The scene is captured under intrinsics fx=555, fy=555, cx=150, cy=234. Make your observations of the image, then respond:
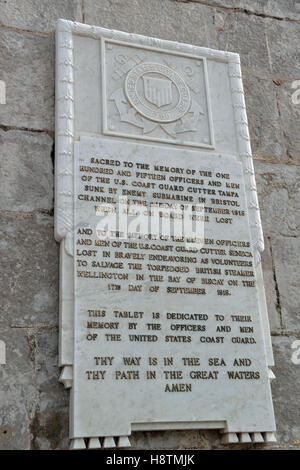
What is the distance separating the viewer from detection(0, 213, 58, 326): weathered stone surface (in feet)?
11.9

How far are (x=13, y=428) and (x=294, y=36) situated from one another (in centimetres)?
443

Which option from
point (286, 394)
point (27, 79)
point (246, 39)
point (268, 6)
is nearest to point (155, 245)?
point (286, 394)

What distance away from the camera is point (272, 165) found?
4.76m

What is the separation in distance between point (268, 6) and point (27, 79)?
2692 millimetres

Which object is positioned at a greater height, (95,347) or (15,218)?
(15,218)

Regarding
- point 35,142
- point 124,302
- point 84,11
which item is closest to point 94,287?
point 124,302

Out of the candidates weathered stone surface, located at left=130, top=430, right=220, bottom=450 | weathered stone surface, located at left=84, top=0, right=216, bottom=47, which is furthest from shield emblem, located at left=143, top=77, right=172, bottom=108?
weathered stone surface, located at left=130, top=430, right=220, bottom=450

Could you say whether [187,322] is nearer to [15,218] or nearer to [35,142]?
[15,218]

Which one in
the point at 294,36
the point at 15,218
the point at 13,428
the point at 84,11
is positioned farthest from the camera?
the point at 294,36

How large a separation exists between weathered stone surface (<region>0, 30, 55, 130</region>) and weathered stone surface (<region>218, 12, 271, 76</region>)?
1692mm

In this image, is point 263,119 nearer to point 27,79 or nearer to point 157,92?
point 157,92

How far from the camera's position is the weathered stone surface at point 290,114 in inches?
194

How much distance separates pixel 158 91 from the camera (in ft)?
14.8

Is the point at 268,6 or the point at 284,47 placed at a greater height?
the point at 268,6
